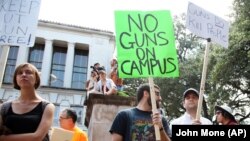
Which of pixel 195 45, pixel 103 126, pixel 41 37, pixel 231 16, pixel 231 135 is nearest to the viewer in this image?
pixel 231 135

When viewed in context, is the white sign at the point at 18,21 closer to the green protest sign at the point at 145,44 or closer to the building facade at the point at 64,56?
the green protest sign at the point at 145,44

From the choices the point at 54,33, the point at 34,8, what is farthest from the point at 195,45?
the point at 34,8

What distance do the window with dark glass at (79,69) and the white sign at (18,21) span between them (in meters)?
27.0

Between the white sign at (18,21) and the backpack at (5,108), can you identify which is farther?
the white sign at (18,21)

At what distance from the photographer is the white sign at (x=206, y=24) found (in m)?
4.00

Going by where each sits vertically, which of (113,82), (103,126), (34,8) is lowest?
(103,126)

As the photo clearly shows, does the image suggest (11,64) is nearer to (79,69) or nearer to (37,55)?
(37,55)

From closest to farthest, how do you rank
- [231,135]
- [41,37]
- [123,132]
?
[231,135] → [123,132] → [41,37]

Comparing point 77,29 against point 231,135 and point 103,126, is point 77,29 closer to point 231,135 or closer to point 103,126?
point 103,126

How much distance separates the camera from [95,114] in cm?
575

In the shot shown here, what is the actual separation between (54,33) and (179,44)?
10176mm

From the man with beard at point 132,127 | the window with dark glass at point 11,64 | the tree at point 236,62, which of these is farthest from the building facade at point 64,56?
the man with beard at point 132,127

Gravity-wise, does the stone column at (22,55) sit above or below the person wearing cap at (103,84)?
above
